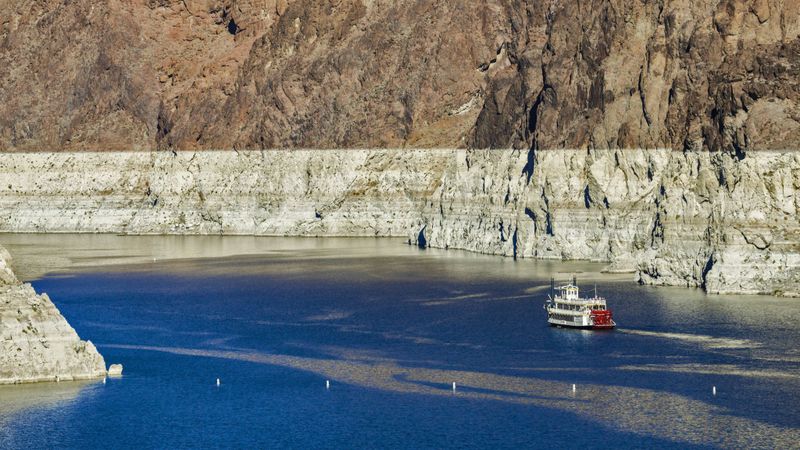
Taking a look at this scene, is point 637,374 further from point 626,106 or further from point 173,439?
point 626,106

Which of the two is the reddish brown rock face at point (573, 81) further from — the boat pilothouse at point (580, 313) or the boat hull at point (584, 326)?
the boat hull at point (584, 326)

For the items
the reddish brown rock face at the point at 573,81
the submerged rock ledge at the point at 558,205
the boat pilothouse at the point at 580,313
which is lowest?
the boat pilothouse at the point at 580,313

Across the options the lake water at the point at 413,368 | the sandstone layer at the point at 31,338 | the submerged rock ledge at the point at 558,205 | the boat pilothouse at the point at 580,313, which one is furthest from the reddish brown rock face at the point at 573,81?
the sandstone layer at the point at 31,338

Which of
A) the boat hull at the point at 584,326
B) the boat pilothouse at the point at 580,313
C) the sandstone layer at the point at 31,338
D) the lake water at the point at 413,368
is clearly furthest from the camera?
the boat pilothouse at the point at 580,313

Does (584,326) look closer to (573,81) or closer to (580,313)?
(580,313)

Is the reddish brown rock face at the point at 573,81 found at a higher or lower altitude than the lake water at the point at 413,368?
higher

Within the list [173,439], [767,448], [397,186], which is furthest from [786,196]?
[397,186]

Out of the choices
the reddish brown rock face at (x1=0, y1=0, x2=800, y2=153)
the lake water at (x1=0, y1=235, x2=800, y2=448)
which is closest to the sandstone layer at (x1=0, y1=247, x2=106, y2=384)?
the lake water at (x1=0, y1=235, x2=800, y2=448)
